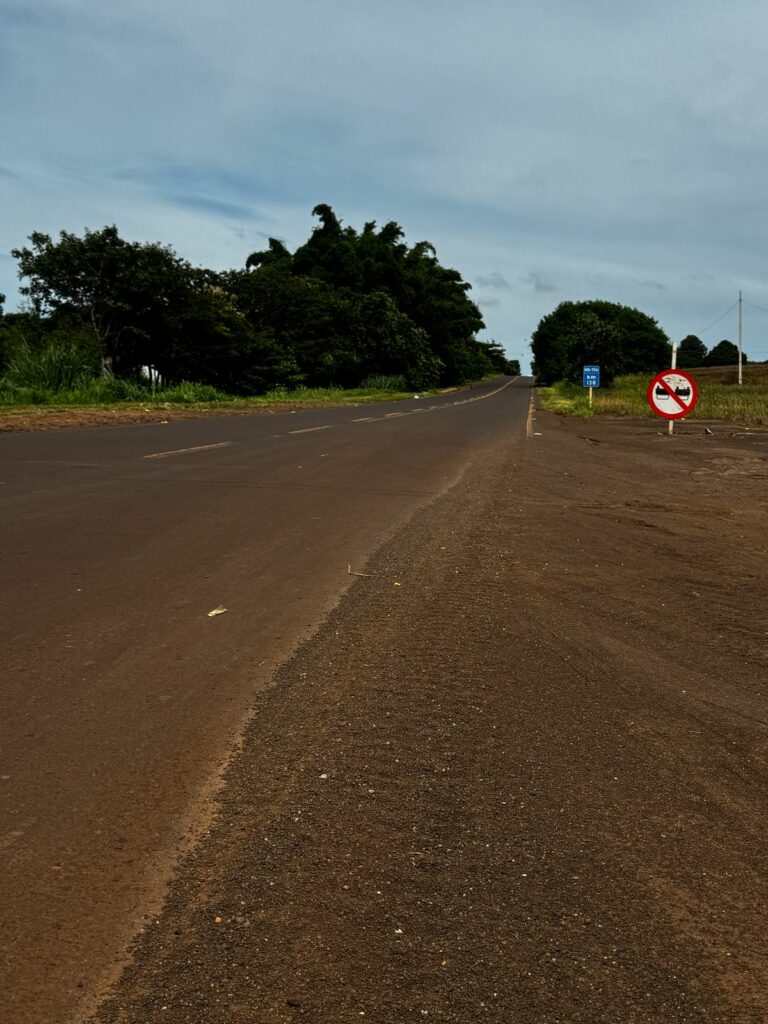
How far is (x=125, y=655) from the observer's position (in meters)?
4.80

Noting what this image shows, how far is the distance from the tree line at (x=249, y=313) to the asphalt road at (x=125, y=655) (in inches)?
889

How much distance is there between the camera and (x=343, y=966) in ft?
7.62

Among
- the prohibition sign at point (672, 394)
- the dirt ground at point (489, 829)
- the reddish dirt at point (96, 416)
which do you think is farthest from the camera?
the reddish dirt at point (96, 416)

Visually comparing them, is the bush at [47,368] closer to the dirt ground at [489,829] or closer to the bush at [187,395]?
the bush at [187,395]

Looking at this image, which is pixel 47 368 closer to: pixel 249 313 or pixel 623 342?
pixel 249 313

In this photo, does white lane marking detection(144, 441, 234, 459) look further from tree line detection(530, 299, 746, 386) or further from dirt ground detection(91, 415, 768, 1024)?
tree line detection(530, 299, 746, 386)

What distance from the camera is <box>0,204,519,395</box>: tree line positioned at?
A: 36.6 metres

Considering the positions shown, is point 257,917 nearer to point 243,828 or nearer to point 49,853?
point 243,828

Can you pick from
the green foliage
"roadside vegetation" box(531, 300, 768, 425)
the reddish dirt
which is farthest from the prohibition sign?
the green foliage

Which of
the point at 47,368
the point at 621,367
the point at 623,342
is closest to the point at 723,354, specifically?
the point at 623,342

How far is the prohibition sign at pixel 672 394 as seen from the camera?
58.5 feet

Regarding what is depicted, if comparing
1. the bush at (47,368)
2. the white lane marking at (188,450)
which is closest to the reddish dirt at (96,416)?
the bush at (47,368)

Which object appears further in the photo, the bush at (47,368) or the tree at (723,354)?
the tree at (723,354)

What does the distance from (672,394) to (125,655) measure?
1551 centimetres
